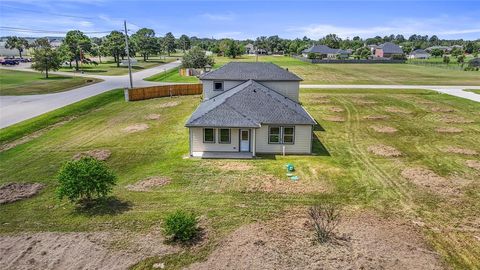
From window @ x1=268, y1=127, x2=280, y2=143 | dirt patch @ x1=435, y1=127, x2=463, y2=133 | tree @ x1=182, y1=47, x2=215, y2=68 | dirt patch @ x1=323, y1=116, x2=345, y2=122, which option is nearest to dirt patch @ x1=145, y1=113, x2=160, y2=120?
window @ x1=268, y1=127, x2=280, y2=143

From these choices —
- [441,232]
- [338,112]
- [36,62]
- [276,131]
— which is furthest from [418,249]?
[36,62]

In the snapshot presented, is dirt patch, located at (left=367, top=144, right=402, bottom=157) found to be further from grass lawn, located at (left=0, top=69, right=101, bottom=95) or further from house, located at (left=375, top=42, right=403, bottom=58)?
house, located at (left=375, top=42, right=403, bottom=58)

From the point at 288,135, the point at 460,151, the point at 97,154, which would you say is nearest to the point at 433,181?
the point at 460,151

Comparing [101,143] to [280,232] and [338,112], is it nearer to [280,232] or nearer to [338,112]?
[280,232]

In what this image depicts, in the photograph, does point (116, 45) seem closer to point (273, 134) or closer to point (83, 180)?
point (273, 134)

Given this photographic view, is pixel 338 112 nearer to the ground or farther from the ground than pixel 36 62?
nearer to the ground

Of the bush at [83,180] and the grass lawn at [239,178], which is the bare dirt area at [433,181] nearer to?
the grass lawn at [239,178]
